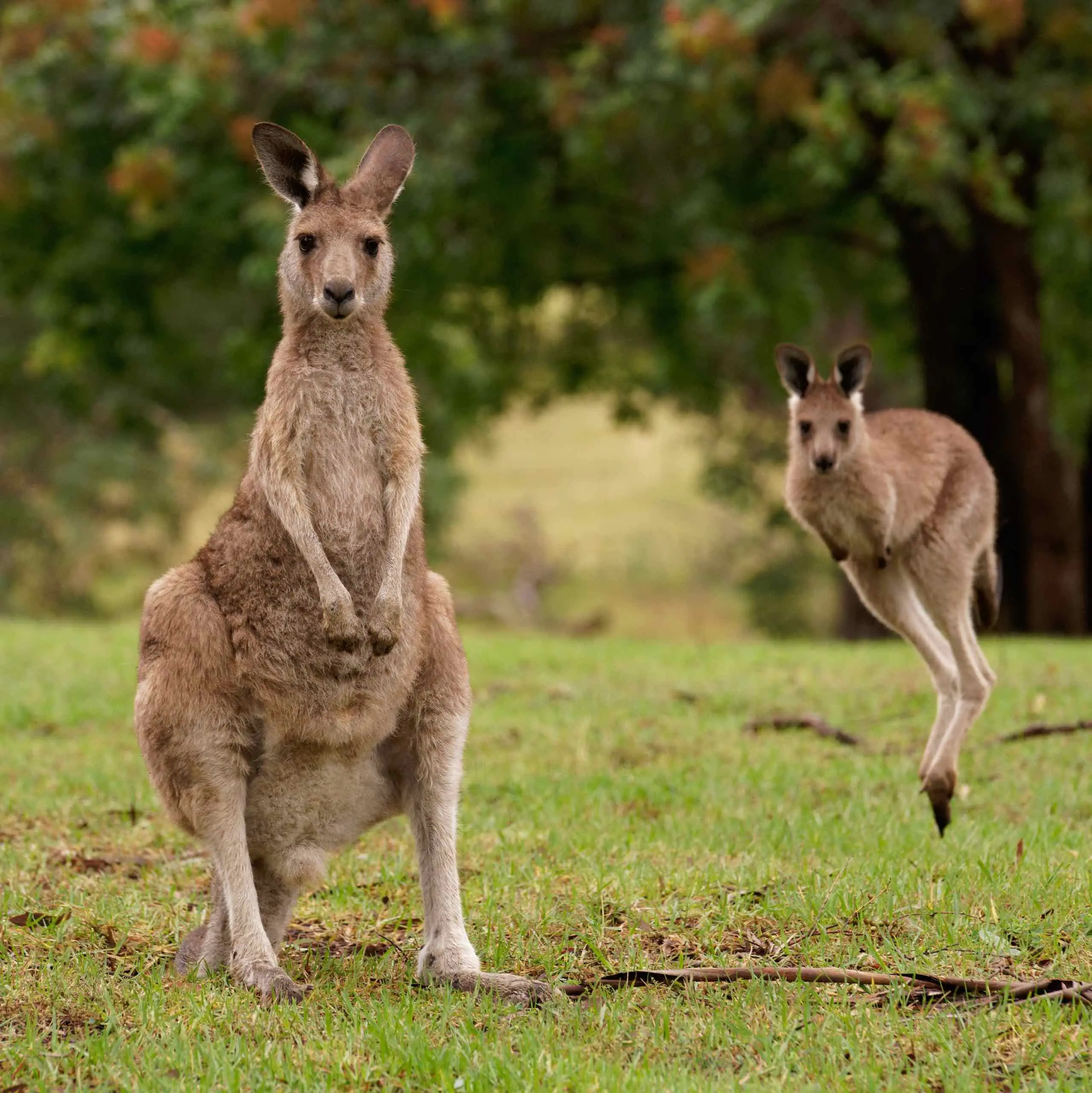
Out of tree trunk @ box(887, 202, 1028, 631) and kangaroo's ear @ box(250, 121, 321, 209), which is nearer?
kangaroo's ear @ box(250, 121, 321, 209)

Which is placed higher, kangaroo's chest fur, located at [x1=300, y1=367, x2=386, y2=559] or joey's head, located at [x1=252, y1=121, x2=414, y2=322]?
joey's head, located at [x1=252, y1=121, x2=414, y2=322]

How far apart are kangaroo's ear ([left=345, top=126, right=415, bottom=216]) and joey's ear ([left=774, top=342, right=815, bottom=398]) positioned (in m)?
2.16

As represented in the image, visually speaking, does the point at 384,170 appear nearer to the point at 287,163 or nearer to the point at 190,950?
the point at 287,163

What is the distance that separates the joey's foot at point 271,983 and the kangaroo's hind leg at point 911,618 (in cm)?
289

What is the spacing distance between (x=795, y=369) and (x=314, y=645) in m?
2.84

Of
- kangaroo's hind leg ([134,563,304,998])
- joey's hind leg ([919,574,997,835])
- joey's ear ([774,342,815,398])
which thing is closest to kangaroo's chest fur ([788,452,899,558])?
joey's hind leg ([919,574,997,835])

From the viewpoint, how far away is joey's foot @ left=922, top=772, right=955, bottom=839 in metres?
4.97

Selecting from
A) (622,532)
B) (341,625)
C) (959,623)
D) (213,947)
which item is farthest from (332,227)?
(622,532)

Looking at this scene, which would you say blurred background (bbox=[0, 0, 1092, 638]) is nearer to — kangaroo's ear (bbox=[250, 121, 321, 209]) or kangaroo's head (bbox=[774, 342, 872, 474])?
kangaroo's head (bbox=[774, 342, 872, 474])

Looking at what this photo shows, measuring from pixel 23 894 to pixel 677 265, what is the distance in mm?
11123

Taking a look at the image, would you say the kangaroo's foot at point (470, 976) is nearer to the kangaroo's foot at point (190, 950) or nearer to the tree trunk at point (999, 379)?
the kangaroo's foot at point (190, 950)

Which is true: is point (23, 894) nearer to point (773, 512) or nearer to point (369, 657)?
point (369, 657)

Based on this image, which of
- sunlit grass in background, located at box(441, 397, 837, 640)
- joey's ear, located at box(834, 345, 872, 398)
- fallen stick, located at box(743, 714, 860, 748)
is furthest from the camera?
sunlit grass in background, located at box(441, 397, 837, 640)

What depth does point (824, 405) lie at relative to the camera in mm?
5863
